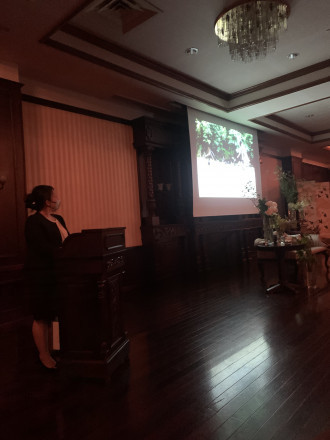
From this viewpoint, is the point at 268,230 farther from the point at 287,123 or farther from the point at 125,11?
the point at 287,123

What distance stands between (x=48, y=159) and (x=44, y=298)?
2.74m

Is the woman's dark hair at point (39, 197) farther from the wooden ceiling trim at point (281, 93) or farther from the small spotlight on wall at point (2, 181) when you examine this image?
the wooden ceiling trim at point (281, 93)

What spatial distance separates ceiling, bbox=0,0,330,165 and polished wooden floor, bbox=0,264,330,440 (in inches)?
130

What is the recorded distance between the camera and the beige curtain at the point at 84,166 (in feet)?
14.9

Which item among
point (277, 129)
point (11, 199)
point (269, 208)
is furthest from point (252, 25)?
point (277, 129)

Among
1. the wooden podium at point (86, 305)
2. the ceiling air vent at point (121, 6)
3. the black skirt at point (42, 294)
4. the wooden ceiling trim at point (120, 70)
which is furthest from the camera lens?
the wooden ceiling trim at point (120, 70)

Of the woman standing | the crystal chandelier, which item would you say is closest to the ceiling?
the crystal chandelier

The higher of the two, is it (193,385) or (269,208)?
(269,208)

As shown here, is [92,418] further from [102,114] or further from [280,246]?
[102,114]

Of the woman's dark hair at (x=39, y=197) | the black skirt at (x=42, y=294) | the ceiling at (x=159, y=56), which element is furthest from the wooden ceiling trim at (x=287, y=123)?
the black skirt at (x=42, y=294)

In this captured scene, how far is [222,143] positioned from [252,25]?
323 cm

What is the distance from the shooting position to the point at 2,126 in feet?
12.5

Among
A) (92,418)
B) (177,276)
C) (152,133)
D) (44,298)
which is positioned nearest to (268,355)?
(92,418)

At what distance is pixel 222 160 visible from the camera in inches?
267
